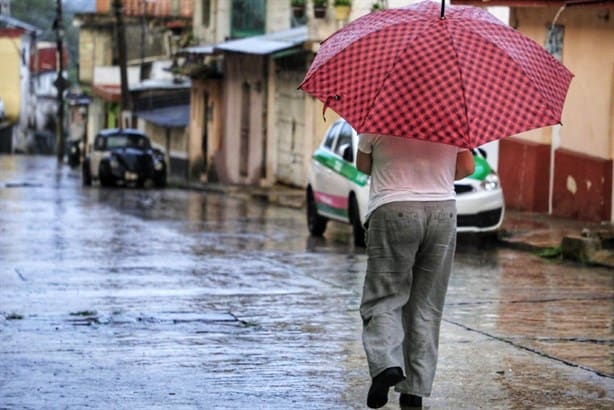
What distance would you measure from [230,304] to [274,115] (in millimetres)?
26527

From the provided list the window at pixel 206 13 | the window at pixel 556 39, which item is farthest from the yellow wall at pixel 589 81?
the window at pixel 206 13

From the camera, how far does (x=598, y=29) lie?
72.7ft

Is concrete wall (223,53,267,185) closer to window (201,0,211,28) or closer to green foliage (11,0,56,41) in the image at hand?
window (201,0,211,28)

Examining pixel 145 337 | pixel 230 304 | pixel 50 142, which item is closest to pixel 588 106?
pixel 230 304

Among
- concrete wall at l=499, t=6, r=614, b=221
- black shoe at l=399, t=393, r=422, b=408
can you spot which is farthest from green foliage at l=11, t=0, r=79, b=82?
black shoe at l=399, t=393, r=422, b=408

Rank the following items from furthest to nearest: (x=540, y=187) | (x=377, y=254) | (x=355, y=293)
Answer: (x=540, y=187) < (x=355, y=293) < (x=377, y=254)

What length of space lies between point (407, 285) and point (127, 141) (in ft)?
108

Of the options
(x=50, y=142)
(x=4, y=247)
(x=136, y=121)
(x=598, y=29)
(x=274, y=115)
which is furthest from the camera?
(x=50, y=142)

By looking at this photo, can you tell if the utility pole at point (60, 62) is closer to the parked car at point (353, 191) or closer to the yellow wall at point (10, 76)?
the yellow wall at point (10, 76)

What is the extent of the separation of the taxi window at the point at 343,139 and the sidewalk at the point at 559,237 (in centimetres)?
236

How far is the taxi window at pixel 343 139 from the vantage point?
1926cm

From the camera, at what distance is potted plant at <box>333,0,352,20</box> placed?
107 feet

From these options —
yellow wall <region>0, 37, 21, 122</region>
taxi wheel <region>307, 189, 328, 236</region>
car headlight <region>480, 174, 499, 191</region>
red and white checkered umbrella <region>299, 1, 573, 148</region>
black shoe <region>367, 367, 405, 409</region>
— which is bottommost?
yellow wall <region>0, 37, 21, 122</region>

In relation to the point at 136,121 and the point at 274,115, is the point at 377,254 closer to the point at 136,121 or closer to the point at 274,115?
the point at 274,115
